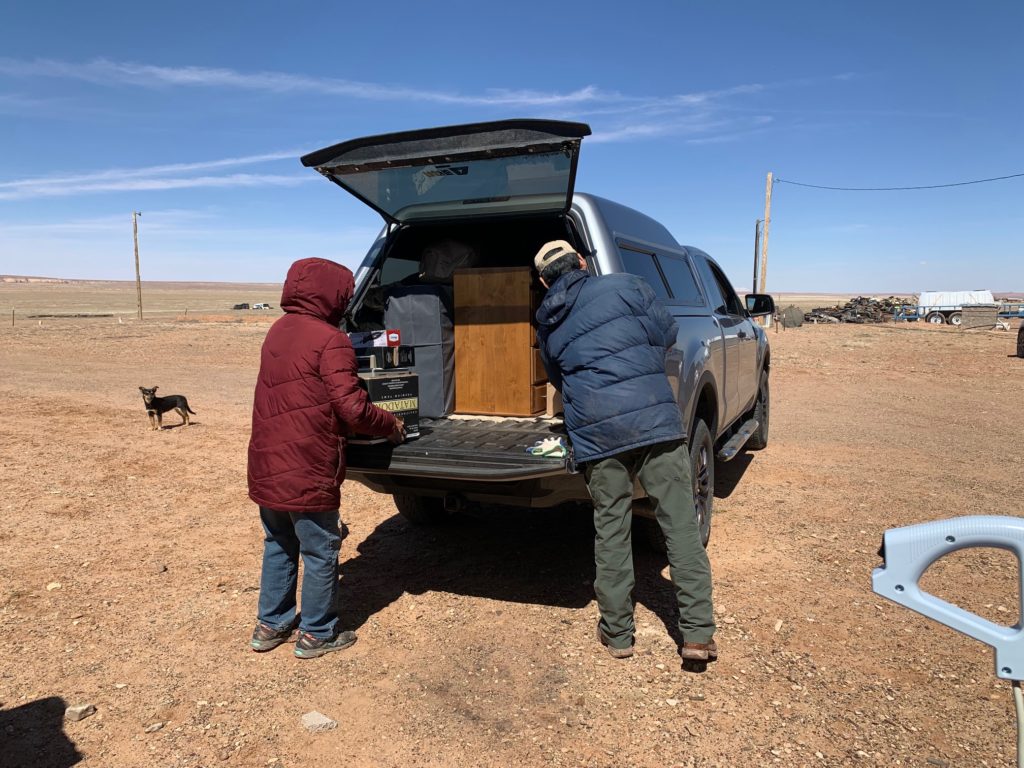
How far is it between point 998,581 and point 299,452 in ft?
12.9

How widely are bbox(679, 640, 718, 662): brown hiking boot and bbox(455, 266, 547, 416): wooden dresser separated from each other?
1778 mm

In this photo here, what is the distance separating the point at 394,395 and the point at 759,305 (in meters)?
4.76

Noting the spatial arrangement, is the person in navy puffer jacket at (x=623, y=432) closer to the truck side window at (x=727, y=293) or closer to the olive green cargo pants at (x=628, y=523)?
the olive green cargo pants at (x=628, y=523)

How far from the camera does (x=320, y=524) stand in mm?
3414

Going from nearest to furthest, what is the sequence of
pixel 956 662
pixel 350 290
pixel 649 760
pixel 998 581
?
pixel 649 760 → pixel 956 662 → pixel 350 290 → pixel 998 581

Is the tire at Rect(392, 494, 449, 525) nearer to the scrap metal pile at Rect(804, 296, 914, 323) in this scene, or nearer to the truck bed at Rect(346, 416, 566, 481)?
the truck bed at Rect(346, 416, 566, 481)

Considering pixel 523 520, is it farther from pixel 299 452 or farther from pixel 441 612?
pixel 299 452

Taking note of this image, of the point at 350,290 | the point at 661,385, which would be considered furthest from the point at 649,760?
the point at 350,290

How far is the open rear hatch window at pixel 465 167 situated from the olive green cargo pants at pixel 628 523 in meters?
1.51

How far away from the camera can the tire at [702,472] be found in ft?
14.3

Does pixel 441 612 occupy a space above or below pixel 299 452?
below

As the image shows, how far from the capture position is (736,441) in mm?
5887

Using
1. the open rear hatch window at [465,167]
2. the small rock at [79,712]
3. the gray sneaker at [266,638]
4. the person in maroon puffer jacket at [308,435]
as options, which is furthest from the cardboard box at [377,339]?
the small rock at [79,712]

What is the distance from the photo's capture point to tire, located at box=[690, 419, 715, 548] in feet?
14.3
